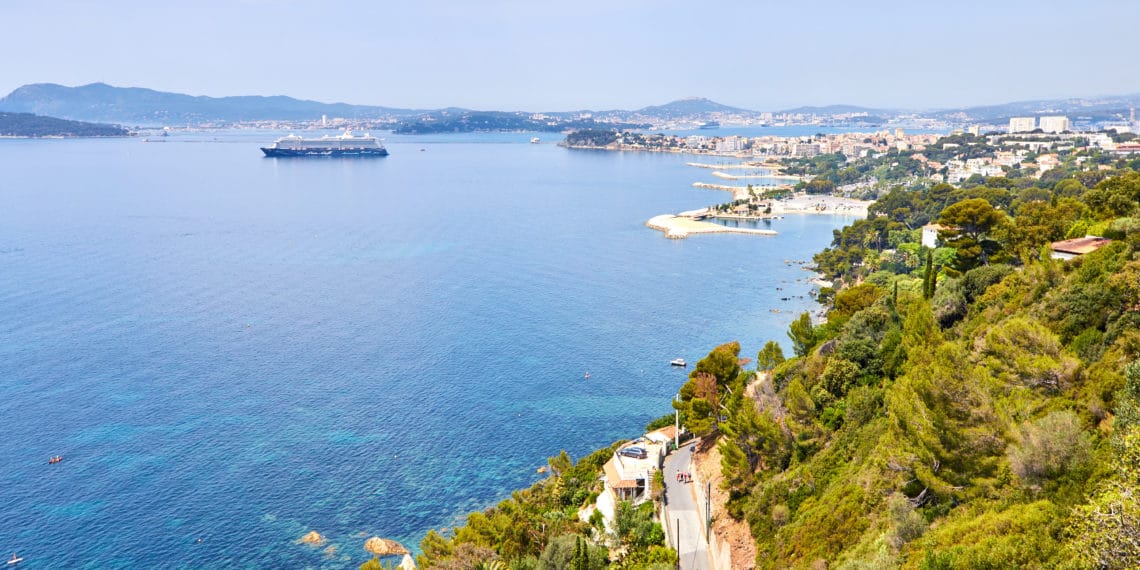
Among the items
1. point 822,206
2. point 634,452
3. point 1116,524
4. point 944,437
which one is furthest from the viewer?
point 822,206

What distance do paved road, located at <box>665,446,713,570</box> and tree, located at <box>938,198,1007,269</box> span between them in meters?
12.5

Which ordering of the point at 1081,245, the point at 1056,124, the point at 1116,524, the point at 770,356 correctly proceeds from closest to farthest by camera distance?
the point at 1116,524, the point at 1081,245, the point at 770,356, the point at 1056,124

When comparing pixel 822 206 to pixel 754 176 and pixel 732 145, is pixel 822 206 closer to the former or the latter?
pixel 754 176

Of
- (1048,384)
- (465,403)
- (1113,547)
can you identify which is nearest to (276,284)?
(465,403)

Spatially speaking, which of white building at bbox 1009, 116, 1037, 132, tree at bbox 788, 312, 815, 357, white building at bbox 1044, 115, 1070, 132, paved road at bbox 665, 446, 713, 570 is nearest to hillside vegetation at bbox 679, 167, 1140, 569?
paved road at bbox 665, 446, 713, 570

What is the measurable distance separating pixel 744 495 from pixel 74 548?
718 inches

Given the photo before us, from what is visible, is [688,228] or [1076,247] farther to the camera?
[688,228]

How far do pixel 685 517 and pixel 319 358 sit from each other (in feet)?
75.0

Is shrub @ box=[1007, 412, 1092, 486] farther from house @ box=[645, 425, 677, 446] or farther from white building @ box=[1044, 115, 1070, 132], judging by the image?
white building @ box=[1044, 115, 1070, 132]

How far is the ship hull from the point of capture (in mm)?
156000

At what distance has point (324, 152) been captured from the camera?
159m

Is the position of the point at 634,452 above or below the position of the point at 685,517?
above

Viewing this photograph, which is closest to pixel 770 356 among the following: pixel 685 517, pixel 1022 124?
pixel 685 517

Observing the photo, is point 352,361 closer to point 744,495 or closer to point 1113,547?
point 744,495
